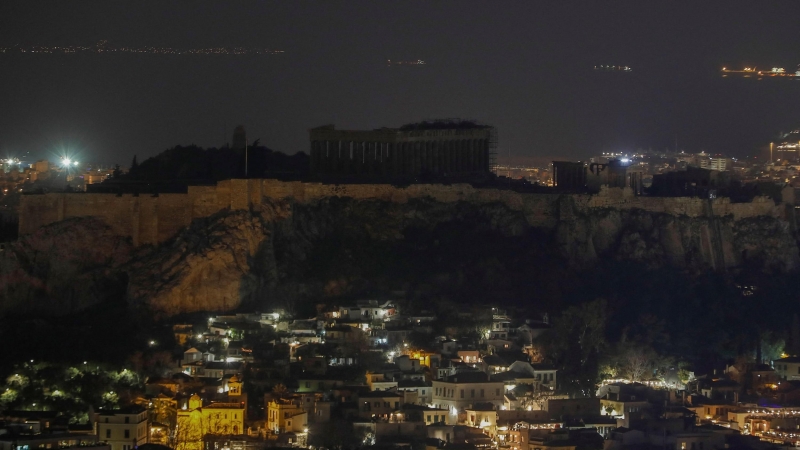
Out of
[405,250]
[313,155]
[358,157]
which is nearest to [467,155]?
[358,157]

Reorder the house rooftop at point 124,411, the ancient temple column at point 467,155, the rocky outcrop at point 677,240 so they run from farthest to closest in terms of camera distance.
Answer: the ancient temple column at point 467,155 < the rocky outcrop at point 677,240 < the house rooftop at point 124,411

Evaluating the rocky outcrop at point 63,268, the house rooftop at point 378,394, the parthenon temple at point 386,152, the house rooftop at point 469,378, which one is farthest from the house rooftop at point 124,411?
the parthenon temple at point 386,152

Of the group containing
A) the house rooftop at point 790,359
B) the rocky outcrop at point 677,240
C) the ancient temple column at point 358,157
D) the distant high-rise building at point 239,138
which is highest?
the distant high-rise building at point 239,138

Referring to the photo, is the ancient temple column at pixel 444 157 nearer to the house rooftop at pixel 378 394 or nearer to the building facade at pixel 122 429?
the house rooftop at pixel 378 394

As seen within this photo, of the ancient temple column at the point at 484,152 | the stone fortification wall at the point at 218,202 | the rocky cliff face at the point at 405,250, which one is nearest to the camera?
the rocky cliff face at the point at 405,250

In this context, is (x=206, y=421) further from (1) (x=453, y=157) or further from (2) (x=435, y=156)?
(1) (x=453, y=157)

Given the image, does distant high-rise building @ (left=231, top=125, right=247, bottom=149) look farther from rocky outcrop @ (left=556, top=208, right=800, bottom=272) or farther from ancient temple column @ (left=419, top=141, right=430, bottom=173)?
rocky outcrop @ (left=556, top=208, right=800, bottom=272)

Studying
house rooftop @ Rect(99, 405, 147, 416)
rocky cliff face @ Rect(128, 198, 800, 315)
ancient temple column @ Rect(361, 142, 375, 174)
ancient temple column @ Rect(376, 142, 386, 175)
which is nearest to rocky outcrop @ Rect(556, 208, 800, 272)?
rocky cliff face @ Rect(128, 198, 800, 315)

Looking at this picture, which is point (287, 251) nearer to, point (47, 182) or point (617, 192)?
point (617, 192)
